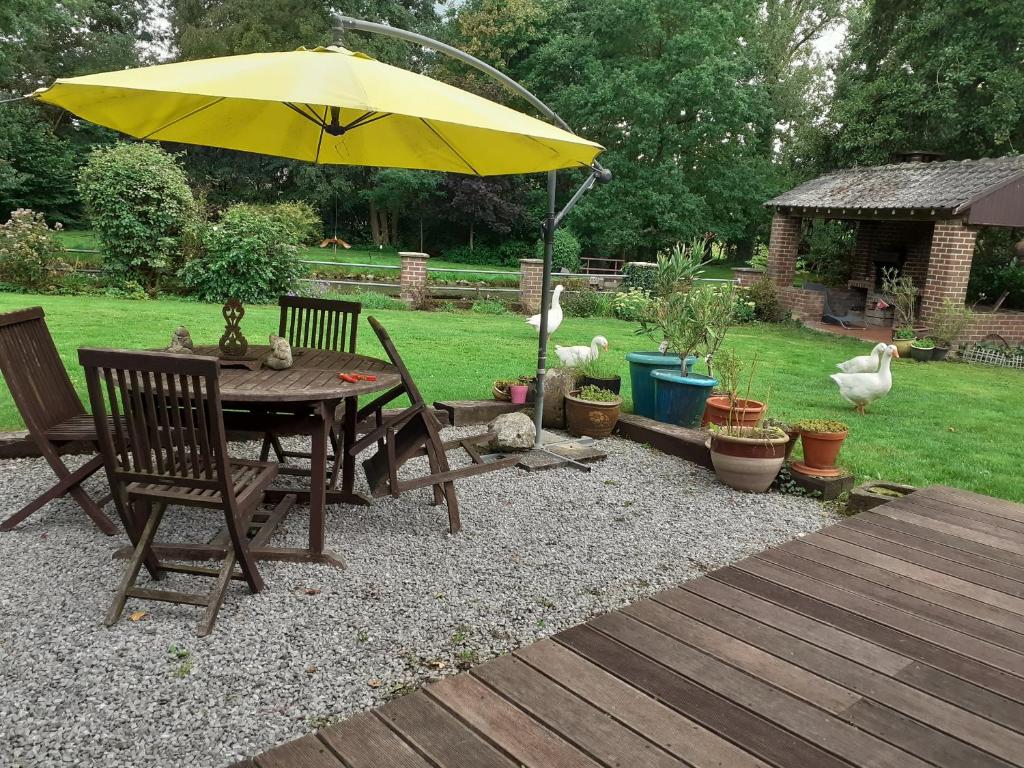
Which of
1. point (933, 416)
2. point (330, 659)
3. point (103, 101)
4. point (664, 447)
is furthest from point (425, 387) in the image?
point (933, 416)

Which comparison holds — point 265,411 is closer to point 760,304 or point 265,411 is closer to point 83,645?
point 83,645

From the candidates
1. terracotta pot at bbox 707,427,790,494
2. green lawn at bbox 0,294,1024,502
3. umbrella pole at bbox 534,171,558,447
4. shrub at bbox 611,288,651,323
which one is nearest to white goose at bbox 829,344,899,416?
green lawn at bbox 0,294,1024,502

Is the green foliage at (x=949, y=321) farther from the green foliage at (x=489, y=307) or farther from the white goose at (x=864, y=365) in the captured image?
the green foliage at (x=489, y=307)

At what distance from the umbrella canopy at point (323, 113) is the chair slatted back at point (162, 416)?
1.00 meters

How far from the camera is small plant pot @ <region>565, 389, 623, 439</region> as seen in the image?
557 centimetres

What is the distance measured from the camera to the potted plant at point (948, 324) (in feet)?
36.6

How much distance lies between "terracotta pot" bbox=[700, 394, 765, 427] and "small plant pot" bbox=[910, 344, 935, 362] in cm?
729

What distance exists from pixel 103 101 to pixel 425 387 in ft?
12.2

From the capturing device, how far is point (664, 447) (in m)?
5.44

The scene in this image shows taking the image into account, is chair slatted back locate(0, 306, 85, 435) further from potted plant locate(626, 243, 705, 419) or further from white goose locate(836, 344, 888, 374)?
white goose locate(836, 344, 888, 374)

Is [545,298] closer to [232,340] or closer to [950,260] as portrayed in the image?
[232,340]

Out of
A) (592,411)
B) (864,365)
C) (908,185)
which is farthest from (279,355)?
(908,185)

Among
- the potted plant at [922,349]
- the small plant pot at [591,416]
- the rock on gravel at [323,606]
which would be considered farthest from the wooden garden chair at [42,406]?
the potted plant at [922,349]

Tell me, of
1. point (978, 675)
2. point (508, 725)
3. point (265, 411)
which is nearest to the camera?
point (508, 725)
